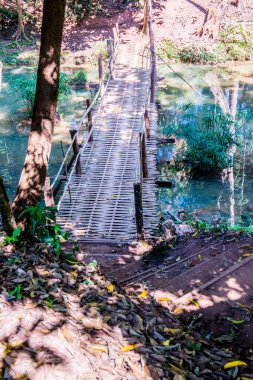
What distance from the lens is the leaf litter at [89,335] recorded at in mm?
2283

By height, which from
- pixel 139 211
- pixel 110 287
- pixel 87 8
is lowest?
pixel 110 287

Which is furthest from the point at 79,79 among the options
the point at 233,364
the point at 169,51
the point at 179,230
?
Answer: the point at 233,364

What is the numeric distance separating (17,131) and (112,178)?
5313 millimetres

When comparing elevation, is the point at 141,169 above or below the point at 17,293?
above

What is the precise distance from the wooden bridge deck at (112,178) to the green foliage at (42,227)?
5.94 feet

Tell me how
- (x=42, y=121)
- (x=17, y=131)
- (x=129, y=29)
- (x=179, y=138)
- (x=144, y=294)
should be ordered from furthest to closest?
(x=129, y=29) < (x=17, y=131) < (x=179, y=138) < (x=42, y=121) < (x=144, y=294)

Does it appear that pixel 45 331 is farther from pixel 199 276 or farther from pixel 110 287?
pixel 199 276

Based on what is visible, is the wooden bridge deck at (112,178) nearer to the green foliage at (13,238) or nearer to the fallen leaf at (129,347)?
the green foliage at (13,238)

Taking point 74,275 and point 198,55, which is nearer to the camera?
point 74,275

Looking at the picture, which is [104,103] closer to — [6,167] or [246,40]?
[6,167]

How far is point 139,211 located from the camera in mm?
5344

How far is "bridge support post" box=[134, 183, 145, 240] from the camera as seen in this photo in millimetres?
5203

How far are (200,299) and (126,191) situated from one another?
3346mm

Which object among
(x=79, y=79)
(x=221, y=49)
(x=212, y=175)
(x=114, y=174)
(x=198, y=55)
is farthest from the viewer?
(x=221, y=49)
